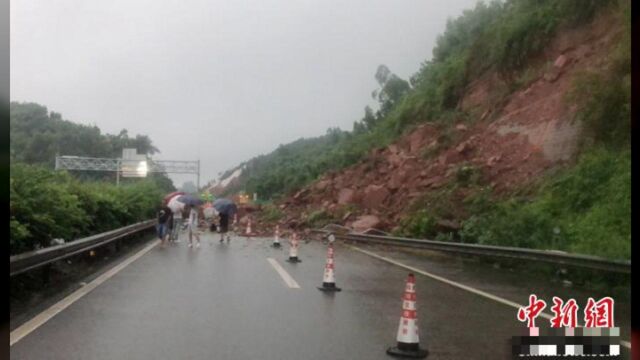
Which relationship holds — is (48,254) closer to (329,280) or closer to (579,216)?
(329,280)

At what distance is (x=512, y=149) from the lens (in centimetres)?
3344

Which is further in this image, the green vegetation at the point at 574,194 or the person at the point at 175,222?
the person at the point at 175,222

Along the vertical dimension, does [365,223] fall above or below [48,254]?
above

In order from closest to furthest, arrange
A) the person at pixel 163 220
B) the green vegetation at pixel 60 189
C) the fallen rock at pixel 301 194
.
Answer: the green vegetation at pixel 60 189, the person at pixel 163 220, the fallen rock at pixel 301 194

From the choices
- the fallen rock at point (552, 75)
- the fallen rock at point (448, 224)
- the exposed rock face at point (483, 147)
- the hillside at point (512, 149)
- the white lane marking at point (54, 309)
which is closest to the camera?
the white lane marking at point (54, 309)

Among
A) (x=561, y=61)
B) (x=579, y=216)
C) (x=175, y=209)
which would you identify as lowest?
(x=579, y=216)

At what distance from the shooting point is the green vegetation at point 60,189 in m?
13.6

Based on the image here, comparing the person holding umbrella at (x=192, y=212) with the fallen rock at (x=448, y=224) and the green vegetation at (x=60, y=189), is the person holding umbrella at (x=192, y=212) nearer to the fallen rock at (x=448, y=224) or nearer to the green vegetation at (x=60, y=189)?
the green vegetation at (x=60, y=189)

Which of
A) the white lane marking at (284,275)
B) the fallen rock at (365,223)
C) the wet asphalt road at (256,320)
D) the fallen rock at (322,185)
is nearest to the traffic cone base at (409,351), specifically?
the wet asphalt road at (256,320)

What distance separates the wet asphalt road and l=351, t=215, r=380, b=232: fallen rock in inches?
782

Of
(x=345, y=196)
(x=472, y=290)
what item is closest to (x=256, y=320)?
(x=472, y=290)

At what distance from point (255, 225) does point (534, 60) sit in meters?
19.6

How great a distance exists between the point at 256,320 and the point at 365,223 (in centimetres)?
2730

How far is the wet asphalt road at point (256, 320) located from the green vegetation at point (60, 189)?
165 cm
